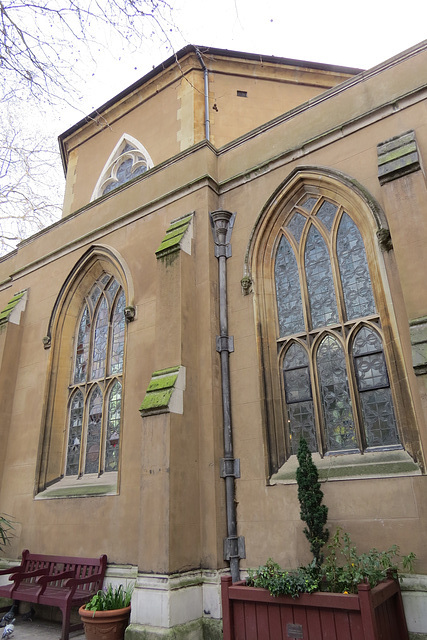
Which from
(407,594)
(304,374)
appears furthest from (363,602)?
(304,374)

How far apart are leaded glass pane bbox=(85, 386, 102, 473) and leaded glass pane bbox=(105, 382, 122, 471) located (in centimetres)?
29

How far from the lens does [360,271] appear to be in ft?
22.7

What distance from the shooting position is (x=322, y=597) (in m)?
4.59

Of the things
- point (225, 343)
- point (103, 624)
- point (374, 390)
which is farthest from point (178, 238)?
point (103, 624)

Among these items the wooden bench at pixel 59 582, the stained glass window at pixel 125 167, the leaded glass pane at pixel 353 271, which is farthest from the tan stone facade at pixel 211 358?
the stained glass window at pixel 125 167

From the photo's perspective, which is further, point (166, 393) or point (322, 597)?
point (166, 393)

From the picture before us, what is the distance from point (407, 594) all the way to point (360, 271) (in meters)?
4.12

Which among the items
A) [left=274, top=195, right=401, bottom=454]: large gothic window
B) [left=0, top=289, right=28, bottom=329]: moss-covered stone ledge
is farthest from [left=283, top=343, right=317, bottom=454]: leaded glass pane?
[left=0, top=289, right=28, bottom=329]: moss-covered stone ledge

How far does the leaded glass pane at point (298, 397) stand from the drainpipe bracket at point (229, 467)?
830 mm

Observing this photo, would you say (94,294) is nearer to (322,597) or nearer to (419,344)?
(419,344)

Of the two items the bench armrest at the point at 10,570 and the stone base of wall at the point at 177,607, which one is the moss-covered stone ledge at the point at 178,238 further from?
the bench armrest at the point at 10,570

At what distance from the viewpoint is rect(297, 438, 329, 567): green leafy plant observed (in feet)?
18.3

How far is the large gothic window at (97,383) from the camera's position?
8.60 meters

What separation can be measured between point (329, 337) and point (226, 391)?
1.74m
